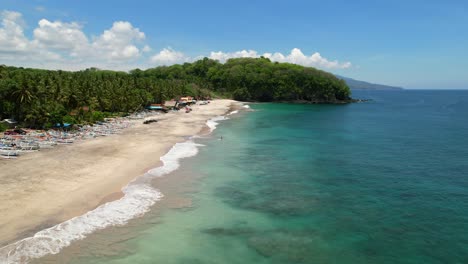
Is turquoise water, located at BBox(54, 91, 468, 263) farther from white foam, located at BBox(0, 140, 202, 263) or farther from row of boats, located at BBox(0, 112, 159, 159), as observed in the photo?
row of boats, located at BBox(0, 112, 159, 159)

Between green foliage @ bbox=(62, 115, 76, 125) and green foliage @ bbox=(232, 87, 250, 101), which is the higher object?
green foliage @ bbox=(232, 87, 250, 101)

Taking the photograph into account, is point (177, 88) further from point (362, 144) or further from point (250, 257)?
point (250, 257)

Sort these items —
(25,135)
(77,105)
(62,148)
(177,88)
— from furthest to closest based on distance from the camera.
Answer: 1. (177,88)
2. (77,105)
3. (25,135)
4. (62,148)

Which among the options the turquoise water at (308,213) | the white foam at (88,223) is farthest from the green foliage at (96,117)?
the white foam at (88,223)

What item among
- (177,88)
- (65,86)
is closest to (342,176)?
(65,86)

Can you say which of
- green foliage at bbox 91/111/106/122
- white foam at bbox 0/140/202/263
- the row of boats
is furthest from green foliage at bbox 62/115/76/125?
white foam at bbox 0/140/202/263

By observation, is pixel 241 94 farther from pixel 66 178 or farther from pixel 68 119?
pixel 66 178
